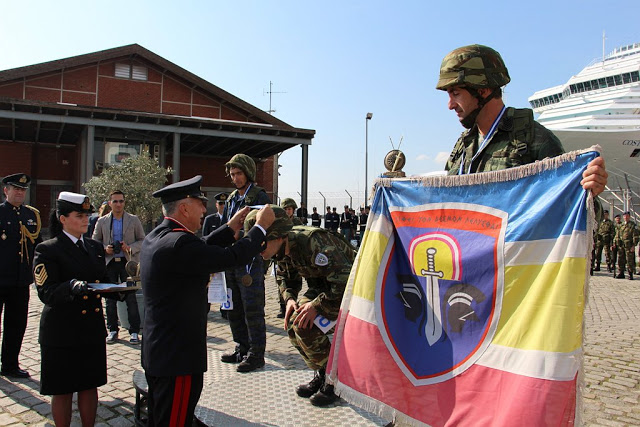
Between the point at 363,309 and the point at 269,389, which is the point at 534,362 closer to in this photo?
the point at 363,309

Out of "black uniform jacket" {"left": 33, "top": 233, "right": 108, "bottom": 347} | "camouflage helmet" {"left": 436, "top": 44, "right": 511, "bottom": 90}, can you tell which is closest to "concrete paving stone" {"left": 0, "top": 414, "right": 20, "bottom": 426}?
"black uniform jacket" {"left": 33, "top": 233, "right": 108, "bottom": 347}

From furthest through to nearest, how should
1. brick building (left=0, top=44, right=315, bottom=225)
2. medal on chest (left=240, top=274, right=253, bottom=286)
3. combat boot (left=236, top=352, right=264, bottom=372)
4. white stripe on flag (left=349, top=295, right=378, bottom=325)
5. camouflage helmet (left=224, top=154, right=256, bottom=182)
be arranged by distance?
brick building (left=0, top=44, right=315, bottom=225) < camouflage helmet (left=224, top=154, right=256, bottom=182) < medal on chest (left=240, top=274, right=253, bottom=286) < combat boot (left=236, top=352, right=264, bottom=372) < white stripe on flag (left=349, top=295, right=378, bottom=325)

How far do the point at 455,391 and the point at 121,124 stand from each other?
67.2 ft

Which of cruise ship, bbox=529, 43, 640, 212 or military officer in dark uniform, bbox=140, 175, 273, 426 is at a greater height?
cruise ship, bbox=529, 43, 640, 212

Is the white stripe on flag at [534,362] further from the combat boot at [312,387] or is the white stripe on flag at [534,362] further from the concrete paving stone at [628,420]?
the concrete paving stone at [628,420]

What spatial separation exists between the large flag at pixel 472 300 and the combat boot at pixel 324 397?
85cm

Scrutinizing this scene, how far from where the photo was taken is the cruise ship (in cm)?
3184

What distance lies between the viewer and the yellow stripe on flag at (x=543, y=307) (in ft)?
6.29

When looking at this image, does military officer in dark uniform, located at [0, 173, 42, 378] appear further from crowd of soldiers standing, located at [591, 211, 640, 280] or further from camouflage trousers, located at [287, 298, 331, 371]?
crowd of soldiers standing, located at [591, 211, 640, 280]

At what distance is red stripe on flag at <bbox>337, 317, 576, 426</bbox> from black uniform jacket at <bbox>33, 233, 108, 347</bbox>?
183 centimetres

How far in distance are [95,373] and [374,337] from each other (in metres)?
2.07

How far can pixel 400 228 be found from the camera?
270 cm

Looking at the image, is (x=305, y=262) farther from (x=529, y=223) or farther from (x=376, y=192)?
(x=529, y=223)

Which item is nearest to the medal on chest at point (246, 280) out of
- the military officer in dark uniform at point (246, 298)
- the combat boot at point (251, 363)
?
the military officer in dark uniform at point (246, 298)
